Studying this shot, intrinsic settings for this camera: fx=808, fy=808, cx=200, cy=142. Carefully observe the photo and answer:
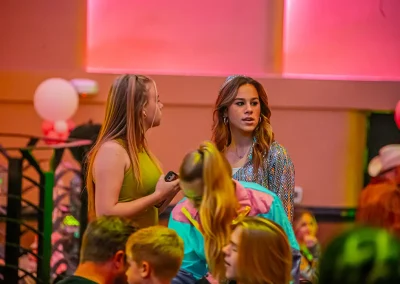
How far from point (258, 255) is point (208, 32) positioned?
3.88 meters

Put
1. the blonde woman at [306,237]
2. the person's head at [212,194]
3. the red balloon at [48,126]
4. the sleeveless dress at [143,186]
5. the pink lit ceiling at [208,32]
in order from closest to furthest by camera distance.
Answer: the person's head at [212,194] < the sleeveless dress at [143,186] < the blonde woman at [306,237] < the red balloon at [48,126] < the pink lit ceiling at [208,32]

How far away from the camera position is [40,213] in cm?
379

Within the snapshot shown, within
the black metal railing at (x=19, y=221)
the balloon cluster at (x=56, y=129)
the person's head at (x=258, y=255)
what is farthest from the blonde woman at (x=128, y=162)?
the balloon cluster at (x=56, y=129)

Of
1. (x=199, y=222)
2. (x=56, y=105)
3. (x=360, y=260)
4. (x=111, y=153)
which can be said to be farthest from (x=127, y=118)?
(x=56, y=105)

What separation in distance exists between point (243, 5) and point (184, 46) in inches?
20.3

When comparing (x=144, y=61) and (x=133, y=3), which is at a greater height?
(x=133, y=3)

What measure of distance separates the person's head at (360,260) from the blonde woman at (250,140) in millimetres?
1641

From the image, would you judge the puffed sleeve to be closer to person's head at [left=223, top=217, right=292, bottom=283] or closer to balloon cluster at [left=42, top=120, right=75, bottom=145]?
person's head at [left=223, top=217, right=292, bottom=283]

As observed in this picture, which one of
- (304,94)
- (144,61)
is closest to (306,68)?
(304,94)

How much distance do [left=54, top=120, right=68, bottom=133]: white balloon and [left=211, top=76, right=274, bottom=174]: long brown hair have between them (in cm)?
238

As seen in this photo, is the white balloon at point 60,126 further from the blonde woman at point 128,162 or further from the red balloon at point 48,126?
the blonde woman at point 128,162

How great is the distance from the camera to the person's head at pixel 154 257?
2350 millimetres

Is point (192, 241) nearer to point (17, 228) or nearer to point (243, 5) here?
point (17, 228)

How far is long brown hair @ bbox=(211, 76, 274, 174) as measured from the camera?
2947 mm
